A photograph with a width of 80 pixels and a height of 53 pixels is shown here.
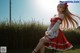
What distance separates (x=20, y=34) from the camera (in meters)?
11.9

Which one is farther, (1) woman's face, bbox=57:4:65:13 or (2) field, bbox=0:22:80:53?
(2) field, bbox=0:22:80:53

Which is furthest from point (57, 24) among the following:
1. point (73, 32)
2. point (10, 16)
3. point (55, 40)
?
point (73, 32)

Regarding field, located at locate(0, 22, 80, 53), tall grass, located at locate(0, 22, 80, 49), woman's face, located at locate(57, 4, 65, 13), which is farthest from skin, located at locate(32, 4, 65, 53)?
tall grass, located at locate(0, 22, 80, 49)

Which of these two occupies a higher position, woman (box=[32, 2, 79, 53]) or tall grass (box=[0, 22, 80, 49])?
woman (box=[32, 2, 79, 53])

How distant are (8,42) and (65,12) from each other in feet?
18.6

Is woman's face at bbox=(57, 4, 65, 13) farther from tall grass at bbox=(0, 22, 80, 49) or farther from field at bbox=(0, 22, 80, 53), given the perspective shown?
tall grass at bbox=(0, 22, 80, 49)

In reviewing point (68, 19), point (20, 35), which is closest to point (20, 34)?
point (20, 35)

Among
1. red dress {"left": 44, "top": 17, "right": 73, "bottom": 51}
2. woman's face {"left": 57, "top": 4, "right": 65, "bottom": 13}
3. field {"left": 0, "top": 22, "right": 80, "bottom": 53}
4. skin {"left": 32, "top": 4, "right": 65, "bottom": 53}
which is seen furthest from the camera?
field {"left": 0, "top": 22, "right": 80, "bottom": 53}

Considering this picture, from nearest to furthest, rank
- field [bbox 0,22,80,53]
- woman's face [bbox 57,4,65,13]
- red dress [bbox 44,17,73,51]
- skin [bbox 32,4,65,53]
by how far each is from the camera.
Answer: skin [bbox 32,4,65,53] < red dress [bbox 44,17,73,51] < woman's face [bbox 57,4,65,13] < field [bbox 0,22,80,53]

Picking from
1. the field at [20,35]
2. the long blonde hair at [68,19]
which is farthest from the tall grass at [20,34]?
the long blonde hair at [68,19]

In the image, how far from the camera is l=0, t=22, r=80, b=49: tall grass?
11.5 meters

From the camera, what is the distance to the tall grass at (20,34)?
11.5 m

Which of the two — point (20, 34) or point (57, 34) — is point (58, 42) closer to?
point (57, 34)

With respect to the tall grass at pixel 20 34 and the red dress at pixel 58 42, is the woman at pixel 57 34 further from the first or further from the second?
the tall grass at pixel 20 34
